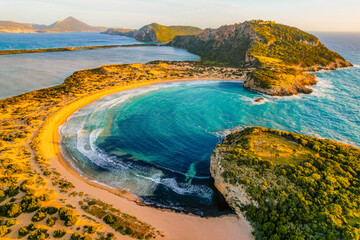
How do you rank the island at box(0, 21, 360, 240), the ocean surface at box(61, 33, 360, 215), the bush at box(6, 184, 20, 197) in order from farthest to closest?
the ocean surface at box(61, 33, 360, 215) < the bush at box(6, 184, 20, 197) < the island at box(0, 21, 360, 240)

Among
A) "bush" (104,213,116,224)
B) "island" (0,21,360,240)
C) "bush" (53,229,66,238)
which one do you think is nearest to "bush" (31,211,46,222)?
"island" (0,21,360,240)

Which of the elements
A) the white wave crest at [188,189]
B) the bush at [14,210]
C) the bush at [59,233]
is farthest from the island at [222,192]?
the white wave crest at [188,189]

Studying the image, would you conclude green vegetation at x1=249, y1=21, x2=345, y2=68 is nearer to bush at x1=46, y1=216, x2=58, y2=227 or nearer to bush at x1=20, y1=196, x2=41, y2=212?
bush at x1=46, y1=216, x2=58, y2=227

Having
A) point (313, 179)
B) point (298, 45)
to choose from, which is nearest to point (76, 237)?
point (313, 179)

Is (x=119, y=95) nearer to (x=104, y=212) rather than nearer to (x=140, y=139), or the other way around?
(x=140, y=139)

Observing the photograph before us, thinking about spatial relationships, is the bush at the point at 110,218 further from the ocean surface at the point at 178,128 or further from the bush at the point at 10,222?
the bush at the point at 10,222

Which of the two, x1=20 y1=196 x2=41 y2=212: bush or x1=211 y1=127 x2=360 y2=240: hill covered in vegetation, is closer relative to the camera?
x1=211 y1=127 x2=360 y2=240: hill covered in vegetation
